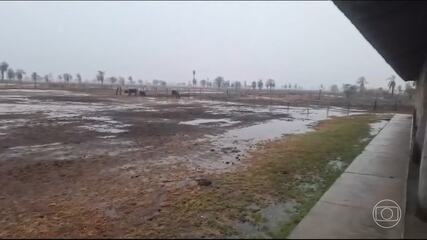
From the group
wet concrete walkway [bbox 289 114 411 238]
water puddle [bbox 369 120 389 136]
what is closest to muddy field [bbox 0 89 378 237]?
wet concrete walkway [bbox 289 114 411 238]

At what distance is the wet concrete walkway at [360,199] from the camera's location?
5590 millimetres

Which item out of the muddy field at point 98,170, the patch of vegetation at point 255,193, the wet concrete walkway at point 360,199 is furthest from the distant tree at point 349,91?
the wet concrete walkway at point 360,199

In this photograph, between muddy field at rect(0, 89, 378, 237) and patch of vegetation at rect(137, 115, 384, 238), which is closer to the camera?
patch of vegetation at rect(137, 115, 384, 238)

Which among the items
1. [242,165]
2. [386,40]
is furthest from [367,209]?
[242,165]

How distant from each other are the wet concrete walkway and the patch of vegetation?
51 centimetres

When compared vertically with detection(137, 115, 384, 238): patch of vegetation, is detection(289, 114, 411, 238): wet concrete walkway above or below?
above

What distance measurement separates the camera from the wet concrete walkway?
5590 mm

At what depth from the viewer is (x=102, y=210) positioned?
294 inches

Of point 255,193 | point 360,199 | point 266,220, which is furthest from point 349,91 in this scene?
point 266,220

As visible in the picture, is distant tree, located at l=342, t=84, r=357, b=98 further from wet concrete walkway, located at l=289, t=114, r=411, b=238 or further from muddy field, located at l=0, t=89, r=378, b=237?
wet concrete walkway, located at l=289, t=114, r=411, b=238

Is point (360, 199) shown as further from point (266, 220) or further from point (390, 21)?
point (390, 21)

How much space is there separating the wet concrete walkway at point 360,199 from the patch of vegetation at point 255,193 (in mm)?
511

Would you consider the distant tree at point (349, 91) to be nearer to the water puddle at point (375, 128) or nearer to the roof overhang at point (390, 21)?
the water puddle at point (375, 128)

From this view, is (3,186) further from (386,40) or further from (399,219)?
(386,40)
